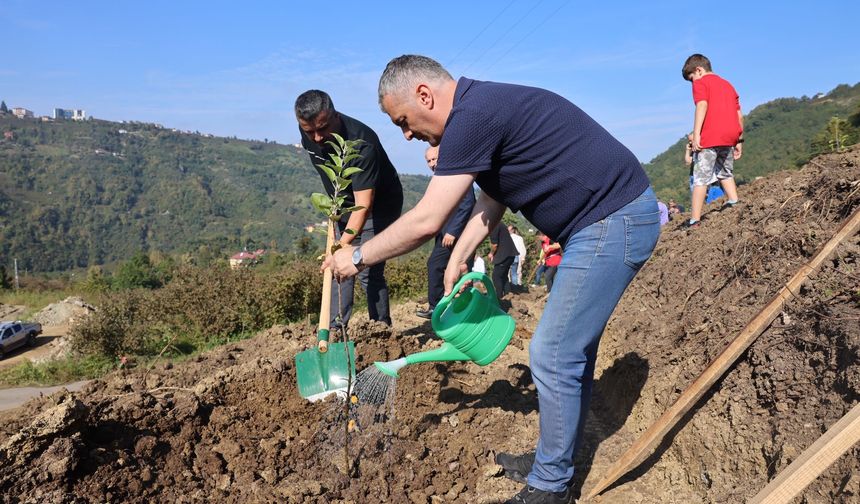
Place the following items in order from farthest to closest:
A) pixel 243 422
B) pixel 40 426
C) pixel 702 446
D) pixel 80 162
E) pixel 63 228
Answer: pixel 80 162 < pixel 63 228 < pixel 243 422 < pixel 702 446 < pixel 40 426

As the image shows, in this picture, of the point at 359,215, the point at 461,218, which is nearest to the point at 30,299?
the point at 461,218

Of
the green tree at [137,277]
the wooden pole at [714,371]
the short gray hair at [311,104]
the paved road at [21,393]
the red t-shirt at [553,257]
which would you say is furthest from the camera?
the green tree at [137,277]

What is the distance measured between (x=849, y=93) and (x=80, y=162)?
121 m

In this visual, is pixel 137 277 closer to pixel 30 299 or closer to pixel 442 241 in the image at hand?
pixel 30 299

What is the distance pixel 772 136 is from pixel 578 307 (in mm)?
42817

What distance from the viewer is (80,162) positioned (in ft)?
367

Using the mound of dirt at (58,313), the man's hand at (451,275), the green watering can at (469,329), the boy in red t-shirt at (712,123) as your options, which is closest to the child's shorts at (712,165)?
the boy in red t-shirt at (712,123)

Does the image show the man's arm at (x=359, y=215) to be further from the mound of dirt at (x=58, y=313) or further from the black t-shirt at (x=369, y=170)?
the mound of dirt at (x=58, y=313)

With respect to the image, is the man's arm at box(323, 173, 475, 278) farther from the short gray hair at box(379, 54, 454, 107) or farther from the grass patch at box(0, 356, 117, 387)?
the grass patch at box(0, 356, 117, 387)

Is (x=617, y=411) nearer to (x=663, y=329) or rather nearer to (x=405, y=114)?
(x=663, y=329)

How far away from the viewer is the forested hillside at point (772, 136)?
32.1 meters

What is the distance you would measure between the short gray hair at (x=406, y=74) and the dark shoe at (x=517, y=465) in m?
1.72

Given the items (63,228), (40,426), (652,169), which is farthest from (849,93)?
(63,228)

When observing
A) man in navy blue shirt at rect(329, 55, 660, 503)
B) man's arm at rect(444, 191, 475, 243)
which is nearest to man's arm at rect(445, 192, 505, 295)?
man in navy blue shirt at rect(329, 55, 660, 503)
